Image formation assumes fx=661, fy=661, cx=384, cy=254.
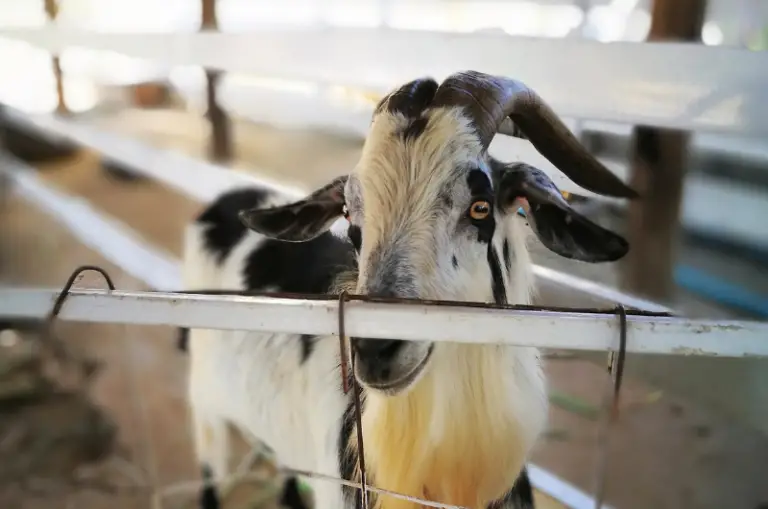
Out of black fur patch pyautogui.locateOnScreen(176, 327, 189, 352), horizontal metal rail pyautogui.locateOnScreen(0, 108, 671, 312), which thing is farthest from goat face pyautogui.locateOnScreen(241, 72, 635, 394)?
black fur patch pyautogui.locateOnScreen(176, 327, 189, 352)

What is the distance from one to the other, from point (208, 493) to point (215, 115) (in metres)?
0.61

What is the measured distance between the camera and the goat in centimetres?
47

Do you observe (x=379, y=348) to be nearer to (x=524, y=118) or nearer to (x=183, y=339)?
(x=524, y=118)

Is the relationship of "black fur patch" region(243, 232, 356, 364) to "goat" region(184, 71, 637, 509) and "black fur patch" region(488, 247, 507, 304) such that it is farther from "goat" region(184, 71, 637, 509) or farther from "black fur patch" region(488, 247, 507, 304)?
"black fur patch" region(488, 247, 507, 304)

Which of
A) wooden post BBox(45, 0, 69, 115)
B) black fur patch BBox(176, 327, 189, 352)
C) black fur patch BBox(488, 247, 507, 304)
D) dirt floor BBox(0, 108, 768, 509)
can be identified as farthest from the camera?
wooden post BBox(45, 0, 69, 115)

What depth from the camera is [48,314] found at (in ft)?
1.53

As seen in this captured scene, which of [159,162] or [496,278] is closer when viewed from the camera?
[496,278]

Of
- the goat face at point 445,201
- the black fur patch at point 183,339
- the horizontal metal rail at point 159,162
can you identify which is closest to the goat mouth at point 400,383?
the goat face at point 445,201

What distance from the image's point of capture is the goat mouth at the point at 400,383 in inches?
17.7

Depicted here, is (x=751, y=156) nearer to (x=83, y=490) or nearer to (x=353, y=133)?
(x=353, y=133)

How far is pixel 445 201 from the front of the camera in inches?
18.5

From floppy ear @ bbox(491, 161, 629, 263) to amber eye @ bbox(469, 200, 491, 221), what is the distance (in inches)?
0.7

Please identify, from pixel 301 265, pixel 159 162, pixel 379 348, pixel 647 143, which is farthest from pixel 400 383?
pixel 159 162

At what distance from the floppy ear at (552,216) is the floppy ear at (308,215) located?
132 mm
